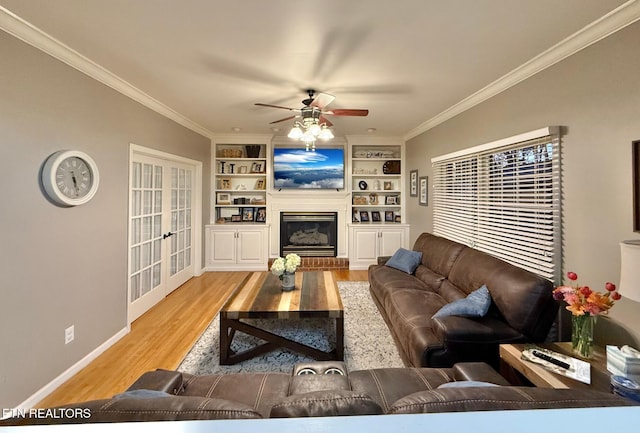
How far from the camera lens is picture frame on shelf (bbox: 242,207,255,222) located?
571 centimetres

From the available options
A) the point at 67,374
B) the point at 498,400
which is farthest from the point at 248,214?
the point at 498,400

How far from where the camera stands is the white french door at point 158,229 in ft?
10.9

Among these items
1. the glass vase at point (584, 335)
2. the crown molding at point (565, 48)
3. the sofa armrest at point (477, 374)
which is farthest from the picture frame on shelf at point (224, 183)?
the glass vase at point (584, 335)

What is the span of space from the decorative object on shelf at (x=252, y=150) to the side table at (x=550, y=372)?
4869mm

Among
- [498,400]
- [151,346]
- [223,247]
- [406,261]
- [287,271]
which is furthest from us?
[223,247]

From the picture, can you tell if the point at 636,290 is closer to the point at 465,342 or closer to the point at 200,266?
the point at 465,342

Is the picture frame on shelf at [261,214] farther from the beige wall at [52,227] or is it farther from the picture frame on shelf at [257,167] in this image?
the beige wall at [52,227]

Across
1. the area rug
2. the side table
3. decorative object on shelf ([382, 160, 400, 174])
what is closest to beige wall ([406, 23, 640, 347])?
the side table

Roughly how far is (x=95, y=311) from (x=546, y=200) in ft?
13.1

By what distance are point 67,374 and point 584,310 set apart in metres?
3.55

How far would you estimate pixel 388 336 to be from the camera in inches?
115

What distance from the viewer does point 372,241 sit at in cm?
552

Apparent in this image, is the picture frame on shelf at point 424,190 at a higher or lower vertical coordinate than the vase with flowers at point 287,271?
higher

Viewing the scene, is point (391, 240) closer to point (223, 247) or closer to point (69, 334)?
point (223, 247)
